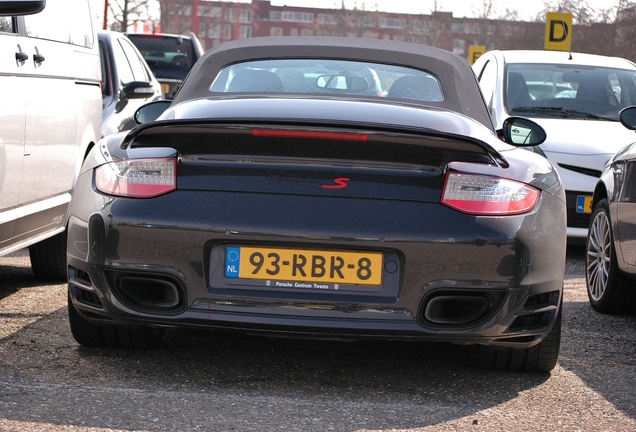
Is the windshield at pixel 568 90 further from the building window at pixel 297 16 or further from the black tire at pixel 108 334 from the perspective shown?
the building window at pixel 297 16

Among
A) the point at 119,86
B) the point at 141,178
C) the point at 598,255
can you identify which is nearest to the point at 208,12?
the point at 119,86

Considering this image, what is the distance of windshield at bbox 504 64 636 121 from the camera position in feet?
32.5

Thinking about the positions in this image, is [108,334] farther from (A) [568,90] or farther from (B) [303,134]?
(A) [568,90]

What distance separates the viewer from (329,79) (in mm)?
4918

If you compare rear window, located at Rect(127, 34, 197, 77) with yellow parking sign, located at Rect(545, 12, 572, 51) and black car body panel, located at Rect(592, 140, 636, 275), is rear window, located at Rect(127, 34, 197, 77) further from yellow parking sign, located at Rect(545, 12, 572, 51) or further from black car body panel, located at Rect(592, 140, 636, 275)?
black car body panel, located at Rect(592, 140, 636, 275)

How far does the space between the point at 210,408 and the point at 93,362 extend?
831 mm

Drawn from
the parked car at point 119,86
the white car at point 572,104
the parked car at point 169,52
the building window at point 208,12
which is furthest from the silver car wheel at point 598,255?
the building window at point 208,12

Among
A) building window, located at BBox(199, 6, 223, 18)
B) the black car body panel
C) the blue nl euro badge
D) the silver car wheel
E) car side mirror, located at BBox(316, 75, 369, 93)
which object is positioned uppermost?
car side mirror, located at BBox(316, 75, 369, 93)

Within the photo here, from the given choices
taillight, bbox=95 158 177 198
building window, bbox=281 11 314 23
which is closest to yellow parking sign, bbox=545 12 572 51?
taillight, bbox=95 158 177 198

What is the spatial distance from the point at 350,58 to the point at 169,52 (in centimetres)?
1451

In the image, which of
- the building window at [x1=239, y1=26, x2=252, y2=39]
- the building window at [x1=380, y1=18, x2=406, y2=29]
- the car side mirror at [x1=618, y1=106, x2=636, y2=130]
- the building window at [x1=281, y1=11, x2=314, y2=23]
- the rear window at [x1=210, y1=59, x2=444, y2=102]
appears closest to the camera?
the rear window at [x1=210, y1=59, x2=444, y2=102]

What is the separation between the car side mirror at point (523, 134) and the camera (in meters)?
5.10

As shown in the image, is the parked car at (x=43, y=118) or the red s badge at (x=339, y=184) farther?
the parked car at (x=43, y=118)

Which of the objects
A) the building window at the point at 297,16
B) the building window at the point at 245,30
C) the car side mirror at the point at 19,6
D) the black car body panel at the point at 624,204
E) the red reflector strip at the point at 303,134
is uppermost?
the car side mirror at the point at 19,6
